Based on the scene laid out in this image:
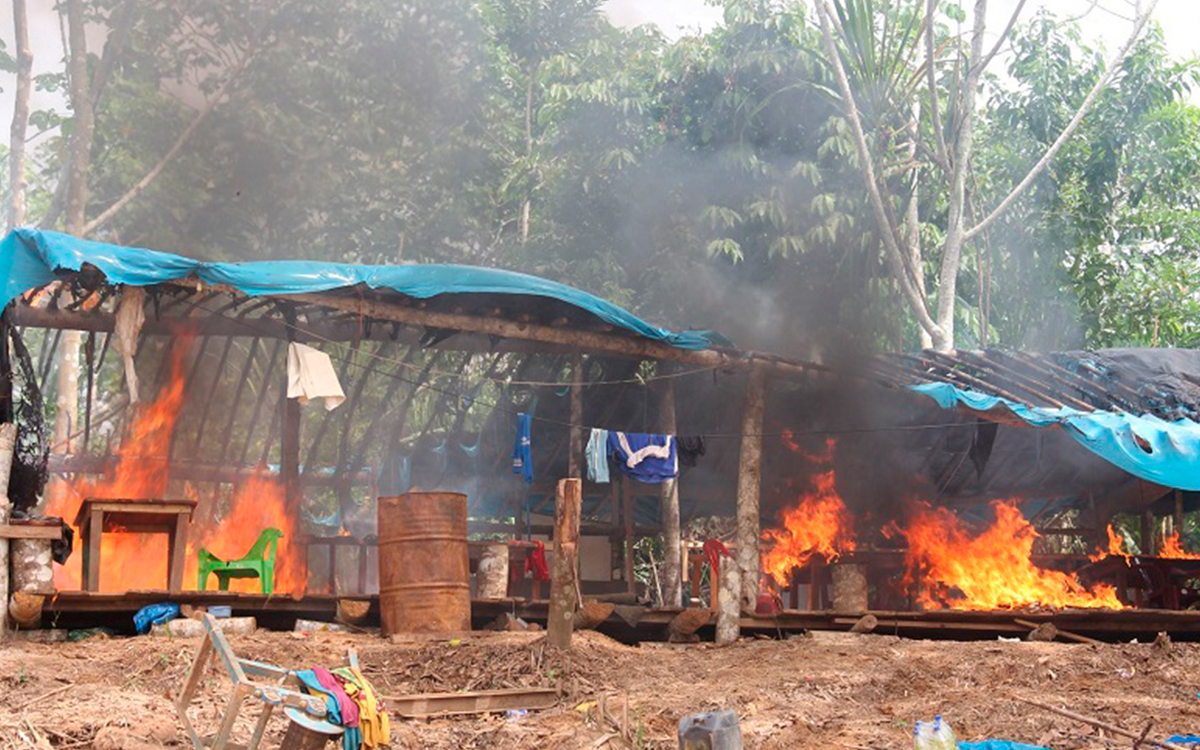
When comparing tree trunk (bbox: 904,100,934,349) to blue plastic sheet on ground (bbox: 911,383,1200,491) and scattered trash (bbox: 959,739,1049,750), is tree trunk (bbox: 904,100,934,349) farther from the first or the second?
scattered trash (bbox: 959,739,1049,750)

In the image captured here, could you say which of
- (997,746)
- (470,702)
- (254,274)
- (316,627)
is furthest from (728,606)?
(997,746)

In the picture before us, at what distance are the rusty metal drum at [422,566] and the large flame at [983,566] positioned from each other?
23.3ft

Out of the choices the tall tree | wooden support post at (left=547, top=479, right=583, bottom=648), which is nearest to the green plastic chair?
wooden support post at (left=547, top=479, right=583, bottom=648)

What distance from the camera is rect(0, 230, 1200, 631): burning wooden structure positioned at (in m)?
13.7

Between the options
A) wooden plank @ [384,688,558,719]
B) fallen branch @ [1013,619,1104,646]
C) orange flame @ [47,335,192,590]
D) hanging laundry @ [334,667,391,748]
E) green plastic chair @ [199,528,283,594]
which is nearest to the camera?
hanging laundry @ [334,667,391,748]

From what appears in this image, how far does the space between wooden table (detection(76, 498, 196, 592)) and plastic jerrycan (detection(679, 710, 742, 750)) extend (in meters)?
7.88

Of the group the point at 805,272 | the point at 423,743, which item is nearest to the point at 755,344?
the point at 805,272

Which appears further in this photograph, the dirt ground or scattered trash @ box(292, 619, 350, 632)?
scattered trash @ box(292, 619, 350, 632)

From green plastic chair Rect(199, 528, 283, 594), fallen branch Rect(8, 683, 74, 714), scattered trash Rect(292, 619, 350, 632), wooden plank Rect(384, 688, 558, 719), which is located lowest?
wooden plank Rect(384, 688, 558, 719)

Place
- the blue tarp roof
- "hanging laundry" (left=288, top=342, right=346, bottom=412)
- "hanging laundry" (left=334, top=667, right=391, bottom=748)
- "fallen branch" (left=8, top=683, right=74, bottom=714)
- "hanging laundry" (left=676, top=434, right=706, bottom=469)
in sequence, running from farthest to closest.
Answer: "hanging laundry" (left=676, top=434, right=706, bottom=469), "hanging laundry" (left=288, top=342, right=346, bottom=412), the blue tarp roof, "fallen branch" (left=8, top=683, right=74, bottom=714), "hanging laundry" (left=334, top=667, right=391, bottom=748)

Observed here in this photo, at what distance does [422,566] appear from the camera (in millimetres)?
11969

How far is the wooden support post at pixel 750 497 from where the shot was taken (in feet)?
47.2

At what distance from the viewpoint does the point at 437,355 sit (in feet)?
49.2

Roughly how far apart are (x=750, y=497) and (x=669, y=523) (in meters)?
1.07
